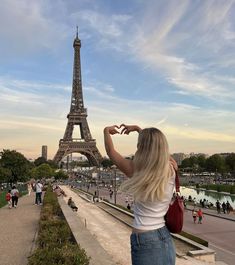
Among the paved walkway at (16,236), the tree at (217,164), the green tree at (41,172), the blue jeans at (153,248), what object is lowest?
the paved walkway at (16,236)

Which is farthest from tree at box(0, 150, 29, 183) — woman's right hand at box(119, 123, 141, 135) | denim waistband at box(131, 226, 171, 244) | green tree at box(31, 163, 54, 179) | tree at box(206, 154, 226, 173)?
tree at box(206, 154, 226, 173)

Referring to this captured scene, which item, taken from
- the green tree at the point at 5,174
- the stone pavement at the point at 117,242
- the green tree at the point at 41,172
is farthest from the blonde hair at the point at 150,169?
the green tree at the point at 41,172

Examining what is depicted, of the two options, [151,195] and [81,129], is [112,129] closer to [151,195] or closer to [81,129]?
[151,195]

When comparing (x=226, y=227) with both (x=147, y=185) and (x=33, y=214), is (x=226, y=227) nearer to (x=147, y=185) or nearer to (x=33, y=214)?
(x=33, y=214)

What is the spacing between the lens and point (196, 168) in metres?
165

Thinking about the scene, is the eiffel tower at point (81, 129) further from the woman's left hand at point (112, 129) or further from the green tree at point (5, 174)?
the woman's left hand at point (112, 129)

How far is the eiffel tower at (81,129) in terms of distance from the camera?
117m

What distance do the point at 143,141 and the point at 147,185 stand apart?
1.12ft

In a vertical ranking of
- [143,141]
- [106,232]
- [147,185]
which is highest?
[143,141]

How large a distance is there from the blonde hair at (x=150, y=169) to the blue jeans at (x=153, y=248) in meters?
0.26

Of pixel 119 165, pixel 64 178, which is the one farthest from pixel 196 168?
pixel 119 165

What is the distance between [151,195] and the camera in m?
2.92

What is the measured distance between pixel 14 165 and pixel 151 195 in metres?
52.6

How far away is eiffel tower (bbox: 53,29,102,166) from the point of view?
117000 mm
